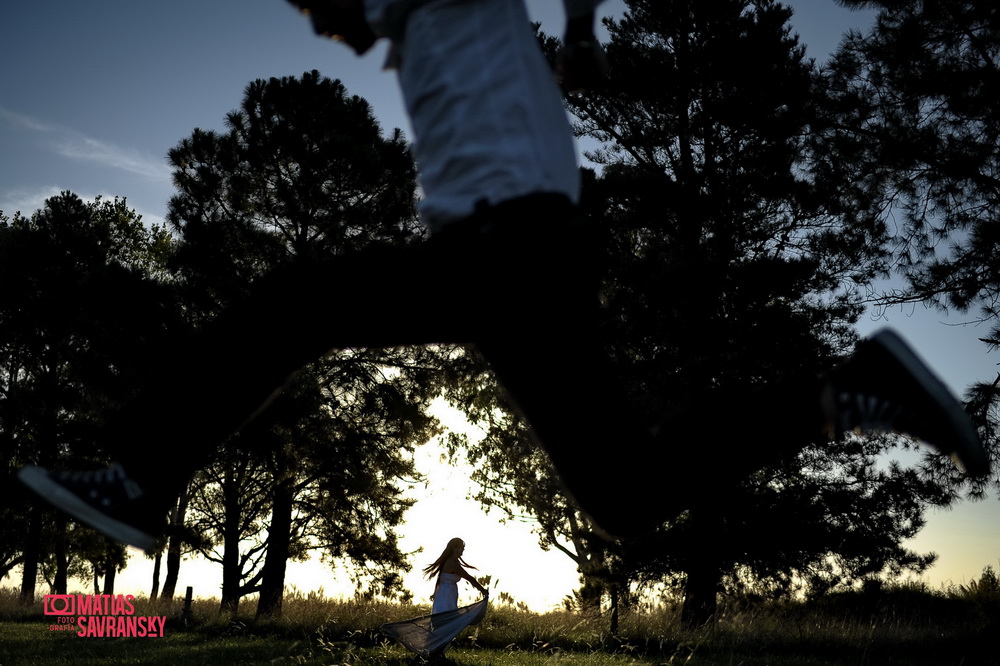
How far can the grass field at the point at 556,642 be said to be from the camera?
8672 mm

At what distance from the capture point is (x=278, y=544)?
17.3 metres

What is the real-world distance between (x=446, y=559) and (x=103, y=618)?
761cm

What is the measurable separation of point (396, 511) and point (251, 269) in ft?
20.4

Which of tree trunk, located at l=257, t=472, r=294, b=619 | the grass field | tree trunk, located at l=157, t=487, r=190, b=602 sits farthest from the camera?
tree trunk, located at l=157, t=487, r=190, b=602

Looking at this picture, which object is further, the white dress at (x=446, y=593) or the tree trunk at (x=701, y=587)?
the tree trunk at (x=701, y=587)

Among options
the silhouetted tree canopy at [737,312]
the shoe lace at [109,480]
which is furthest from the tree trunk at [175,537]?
the shoe lace at [109,480]

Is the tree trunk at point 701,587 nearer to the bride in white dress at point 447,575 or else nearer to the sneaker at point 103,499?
the bride in white dress at point 447,575

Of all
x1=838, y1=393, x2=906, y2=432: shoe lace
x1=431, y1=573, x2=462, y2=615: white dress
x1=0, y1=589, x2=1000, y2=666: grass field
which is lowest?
x1=0, y1=589, x2=1000, y2=666: grass field

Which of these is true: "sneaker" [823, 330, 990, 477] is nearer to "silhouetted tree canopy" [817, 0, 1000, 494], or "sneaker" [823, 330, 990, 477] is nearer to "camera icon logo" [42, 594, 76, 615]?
"silhouetted tree canopy" [817, 0, 1000, 494]

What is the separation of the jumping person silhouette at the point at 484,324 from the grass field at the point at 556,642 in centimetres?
677

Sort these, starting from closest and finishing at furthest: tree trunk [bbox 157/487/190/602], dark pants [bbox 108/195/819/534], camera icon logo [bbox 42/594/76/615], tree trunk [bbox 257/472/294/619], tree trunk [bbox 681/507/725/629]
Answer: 1. dark pants [bbox 108/195/819/534]
2. tree trunk [bbox 681/507/725/629]
3. camera icon logo [bbox 42/594/76/615]
4. tree trunk [bbox 257/472/294/619]
5. tree trunk [bbox 157/487/190/602]

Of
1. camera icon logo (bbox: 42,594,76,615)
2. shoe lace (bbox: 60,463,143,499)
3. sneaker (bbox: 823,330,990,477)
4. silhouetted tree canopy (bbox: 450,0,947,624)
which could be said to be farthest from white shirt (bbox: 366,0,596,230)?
camera icon logo (bbox: 42,594,76,615)

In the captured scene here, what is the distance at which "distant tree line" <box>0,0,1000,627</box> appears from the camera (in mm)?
14000

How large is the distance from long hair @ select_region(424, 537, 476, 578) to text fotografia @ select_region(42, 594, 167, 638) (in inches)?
215
